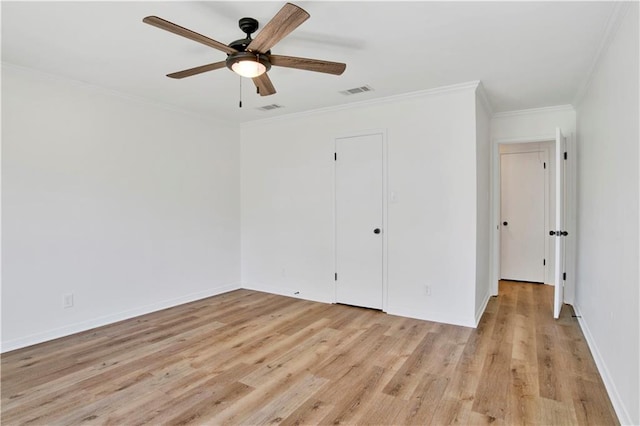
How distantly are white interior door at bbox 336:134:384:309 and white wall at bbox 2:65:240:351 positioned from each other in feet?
5.74

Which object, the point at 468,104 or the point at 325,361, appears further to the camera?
the point at 468,104

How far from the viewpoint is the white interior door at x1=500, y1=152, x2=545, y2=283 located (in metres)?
5.53

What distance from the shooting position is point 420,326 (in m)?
3.66

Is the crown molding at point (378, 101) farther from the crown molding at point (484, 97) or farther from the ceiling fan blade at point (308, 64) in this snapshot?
the ceiling fan blade at point (308, 64)

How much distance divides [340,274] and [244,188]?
1.97 meters

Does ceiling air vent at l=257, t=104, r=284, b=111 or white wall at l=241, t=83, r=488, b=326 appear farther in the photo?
ceiling air vent at l=257, t=104, r=284, b=111

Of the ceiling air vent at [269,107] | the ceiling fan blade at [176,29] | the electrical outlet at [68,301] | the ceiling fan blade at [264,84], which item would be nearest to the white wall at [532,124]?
the ceiling air vent at [269,107]

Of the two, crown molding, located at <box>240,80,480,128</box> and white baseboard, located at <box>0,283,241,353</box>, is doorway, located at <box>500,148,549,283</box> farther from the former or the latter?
white baseboard, located at <box>0,283,241,353</box>

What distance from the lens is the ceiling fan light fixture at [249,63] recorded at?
2.21m

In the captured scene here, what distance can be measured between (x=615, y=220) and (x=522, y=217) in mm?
3550

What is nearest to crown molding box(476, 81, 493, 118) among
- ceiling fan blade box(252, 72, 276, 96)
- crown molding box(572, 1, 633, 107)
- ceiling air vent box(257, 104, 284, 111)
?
crown molding box(572, 1, 633, 107)

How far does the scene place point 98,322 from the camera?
3.66m

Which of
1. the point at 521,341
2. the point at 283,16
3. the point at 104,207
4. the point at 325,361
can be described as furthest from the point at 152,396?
the point at 521,341

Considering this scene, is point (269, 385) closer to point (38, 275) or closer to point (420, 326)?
point (420, 326)
